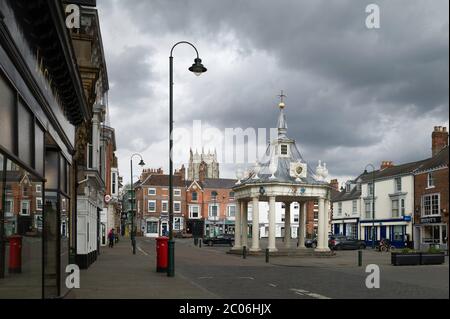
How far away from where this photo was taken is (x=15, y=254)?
862cm

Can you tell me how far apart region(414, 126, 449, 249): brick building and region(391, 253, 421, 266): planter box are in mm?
20858

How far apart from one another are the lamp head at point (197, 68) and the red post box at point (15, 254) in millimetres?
12868

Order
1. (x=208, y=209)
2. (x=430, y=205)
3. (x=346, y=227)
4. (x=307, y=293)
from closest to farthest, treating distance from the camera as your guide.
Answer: (x=307, y=293), (x=430, y=205), (x=346, y=227), (x=208, y=209)

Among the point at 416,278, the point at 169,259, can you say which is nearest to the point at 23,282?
the point at 169,259

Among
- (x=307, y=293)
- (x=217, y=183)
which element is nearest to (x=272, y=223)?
(x=307, y=293)

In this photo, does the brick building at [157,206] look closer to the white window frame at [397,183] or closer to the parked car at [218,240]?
the parked car at [218,240]

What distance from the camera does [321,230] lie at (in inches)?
1561

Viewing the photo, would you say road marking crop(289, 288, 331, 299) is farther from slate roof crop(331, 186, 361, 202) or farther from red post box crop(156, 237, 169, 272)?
slate roof crop(331, 186, 361, 202)

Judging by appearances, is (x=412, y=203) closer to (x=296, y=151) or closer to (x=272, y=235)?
(x=296, y=151)

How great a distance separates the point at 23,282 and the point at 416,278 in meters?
15.5

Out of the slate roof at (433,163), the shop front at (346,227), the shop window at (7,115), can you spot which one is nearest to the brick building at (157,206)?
the shop front at (346,227)

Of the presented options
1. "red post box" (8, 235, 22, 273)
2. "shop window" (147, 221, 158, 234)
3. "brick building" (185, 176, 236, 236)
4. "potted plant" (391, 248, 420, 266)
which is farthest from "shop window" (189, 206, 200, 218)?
"red post box" (8, 235, 22, 273)

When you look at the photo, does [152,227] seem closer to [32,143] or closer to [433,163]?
[433,163]

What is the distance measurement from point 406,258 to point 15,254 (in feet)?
78.4
